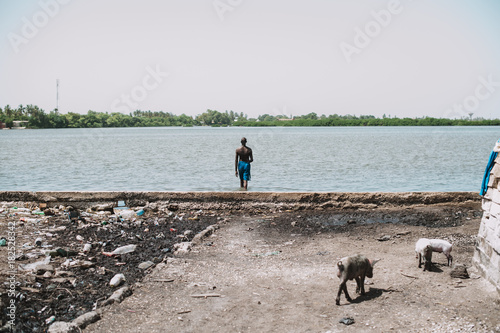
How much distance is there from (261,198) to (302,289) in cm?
526

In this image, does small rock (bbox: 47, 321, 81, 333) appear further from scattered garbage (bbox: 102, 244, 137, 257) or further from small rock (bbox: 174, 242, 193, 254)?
small rock (bbox: 174, 242, 193, 254)

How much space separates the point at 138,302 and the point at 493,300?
4.41 meters

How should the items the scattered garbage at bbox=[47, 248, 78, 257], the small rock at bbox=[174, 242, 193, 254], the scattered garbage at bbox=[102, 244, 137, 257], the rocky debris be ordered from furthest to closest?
the small rock at bbox=[174, 242, 193, 254] < the scattered garbage at bbox=[102, 244, 137, 257] < the scattered garbage at bbox=[47, 248, 78, 257] < the rocky debris

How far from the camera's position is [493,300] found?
5.33m

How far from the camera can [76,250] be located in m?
7.71

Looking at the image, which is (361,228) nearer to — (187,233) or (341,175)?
(187,233)

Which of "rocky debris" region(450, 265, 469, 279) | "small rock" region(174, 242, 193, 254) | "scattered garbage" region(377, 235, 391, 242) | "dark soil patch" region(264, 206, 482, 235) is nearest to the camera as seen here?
"rocky debris" region(450, 265, 469, 279)

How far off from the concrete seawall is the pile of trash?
22 centimetres

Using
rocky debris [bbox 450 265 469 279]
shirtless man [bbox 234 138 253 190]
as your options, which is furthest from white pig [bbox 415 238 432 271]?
shirtless man [bbox 234 138 253 190]

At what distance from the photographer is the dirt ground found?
197 inches

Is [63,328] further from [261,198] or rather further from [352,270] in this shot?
[261,198]

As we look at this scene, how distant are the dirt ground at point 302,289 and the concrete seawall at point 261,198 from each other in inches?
72.4

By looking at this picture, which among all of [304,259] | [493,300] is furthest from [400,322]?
[304,259]

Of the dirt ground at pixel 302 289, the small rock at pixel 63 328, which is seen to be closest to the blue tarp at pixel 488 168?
the dirt ground at pixel 302 289
